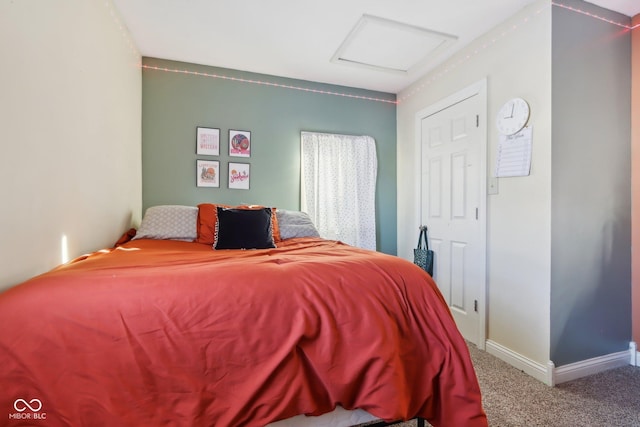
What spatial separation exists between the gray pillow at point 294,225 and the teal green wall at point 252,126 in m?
0.46

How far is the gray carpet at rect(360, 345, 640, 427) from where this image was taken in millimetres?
1489

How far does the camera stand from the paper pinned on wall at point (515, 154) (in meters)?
1.99

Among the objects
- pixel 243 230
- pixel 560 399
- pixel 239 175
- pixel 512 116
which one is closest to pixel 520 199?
pixel 512 116

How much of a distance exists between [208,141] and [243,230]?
120 cm

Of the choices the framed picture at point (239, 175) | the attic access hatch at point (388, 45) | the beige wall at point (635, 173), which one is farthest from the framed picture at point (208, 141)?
the beige wall at point (635, 173)

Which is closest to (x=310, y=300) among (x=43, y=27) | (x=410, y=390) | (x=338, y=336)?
(x=338, y=336)

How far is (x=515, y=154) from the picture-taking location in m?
2.06

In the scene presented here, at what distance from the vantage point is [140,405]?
2.76ft

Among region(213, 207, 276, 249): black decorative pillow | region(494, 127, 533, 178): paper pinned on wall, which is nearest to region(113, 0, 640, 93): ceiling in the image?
region(494, 127, 533, 178): paper pinned on wall

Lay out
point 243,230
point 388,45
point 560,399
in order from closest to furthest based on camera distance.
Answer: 1. point 560,399
2. point 243,230
3. point 388,45

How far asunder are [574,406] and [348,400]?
4.61 feet

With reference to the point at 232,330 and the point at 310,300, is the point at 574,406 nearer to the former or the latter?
the point at 310,300

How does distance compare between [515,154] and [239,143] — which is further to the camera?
[239,143]

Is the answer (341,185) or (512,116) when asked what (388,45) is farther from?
(341,185)
